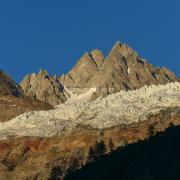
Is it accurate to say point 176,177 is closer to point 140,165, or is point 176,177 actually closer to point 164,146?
point 140,165

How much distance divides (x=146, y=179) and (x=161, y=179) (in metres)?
3.55

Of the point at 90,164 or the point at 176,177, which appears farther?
the point at 90,164

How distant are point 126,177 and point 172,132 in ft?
106

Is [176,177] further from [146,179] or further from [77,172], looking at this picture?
[77,172]

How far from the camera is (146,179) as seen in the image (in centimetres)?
15612

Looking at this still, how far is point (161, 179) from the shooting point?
15338 centimetres

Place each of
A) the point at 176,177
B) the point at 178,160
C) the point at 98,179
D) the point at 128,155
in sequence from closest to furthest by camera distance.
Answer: the point at 176,177
the point at 178,160
the point at 98,179
the point at 128,155

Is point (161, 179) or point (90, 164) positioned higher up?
point (90, 164)

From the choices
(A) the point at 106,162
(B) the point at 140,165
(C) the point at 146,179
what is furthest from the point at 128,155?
(C) the point at 146,179

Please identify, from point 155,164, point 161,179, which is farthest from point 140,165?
point 161,179

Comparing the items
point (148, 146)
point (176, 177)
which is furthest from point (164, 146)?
point (176, 177)

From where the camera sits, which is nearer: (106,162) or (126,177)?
(126,177)

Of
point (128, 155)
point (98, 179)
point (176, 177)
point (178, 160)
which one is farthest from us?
point (128, 155)

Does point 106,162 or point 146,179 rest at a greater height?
point 106,162
